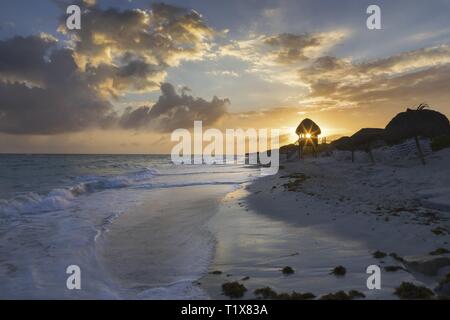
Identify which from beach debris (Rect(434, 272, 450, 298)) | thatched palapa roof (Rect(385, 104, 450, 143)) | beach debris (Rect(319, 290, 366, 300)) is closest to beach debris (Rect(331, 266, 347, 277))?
beach debris (Rect(319, 290, 366, 300))

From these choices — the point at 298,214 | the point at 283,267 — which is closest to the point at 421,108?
the point at 298,214

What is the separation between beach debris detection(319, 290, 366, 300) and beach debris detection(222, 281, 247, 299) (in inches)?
60.0

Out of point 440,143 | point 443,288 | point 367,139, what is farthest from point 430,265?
point 440,143

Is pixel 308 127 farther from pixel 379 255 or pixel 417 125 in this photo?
pixel 379 255

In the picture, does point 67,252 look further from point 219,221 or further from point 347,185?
point 347,185

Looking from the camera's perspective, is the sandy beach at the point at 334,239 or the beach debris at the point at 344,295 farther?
the sandy beach at the point at 334,239

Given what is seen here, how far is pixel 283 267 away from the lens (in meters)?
8.19

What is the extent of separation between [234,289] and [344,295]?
207cm

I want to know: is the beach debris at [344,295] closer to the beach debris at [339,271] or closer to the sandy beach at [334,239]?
the sandy beach at [334,239]

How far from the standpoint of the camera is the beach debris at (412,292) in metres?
5.88

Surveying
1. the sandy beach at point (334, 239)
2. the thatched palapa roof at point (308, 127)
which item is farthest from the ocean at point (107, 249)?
the thatched palapa roof at point (308, 127)

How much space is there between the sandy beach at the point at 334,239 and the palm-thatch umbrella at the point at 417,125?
10.3 metres

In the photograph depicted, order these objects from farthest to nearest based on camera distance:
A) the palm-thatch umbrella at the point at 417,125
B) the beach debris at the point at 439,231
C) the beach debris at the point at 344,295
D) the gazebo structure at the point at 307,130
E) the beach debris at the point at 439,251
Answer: the gazebo structure at the point at 307,130, the palm-thatch umbrella at the point at 417,125, the beach debris at the point at 439,231, the beach debris at the point at 439,251, the beach debris at the point at 344,295

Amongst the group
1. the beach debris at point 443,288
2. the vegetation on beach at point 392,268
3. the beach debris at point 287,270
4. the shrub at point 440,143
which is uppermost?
the shrub at point 440,143
